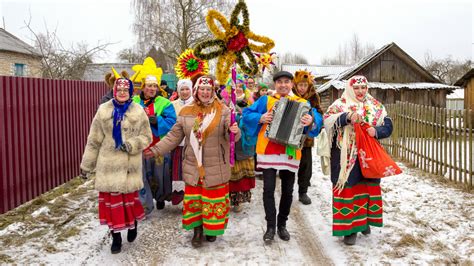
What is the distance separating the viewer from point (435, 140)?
8.48 meters

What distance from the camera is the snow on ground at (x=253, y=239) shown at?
3975mm

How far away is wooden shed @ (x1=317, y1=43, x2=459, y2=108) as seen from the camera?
21219mm

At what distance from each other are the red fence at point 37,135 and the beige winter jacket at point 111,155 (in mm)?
1849

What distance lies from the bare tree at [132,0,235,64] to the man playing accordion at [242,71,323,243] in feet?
64.1

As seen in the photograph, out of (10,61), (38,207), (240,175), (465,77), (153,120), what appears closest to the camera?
(153,120)

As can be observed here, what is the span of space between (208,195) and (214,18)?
1913 millimetres

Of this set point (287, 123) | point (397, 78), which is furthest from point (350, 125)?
point (397, 78)

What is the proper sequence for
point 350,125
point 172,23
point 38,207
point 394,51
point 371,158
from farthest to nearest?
point 172,23
point 394,51
point 38,207
point 350,125
point 371,158

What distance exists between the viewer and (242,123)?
4.40 metres

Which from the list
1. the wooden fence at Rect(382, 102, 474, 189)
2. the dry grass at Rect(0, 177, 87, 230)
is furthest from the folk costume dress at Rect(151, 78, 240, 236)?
the wooden fence at Rect(382, 102, 474, 189)

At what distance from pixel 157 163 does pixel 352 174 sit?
260 centimetres

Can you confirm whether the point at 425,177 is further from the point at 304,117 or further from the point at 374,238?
the point at 304,117

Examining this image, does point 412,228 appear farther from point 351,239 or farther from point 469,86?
point 469,86

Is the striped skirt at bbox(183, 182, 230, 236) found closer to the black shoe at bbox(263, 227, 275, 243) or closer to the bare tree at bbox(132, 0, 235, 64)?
the black shoe at bbox(263, 227, 275, 243)
